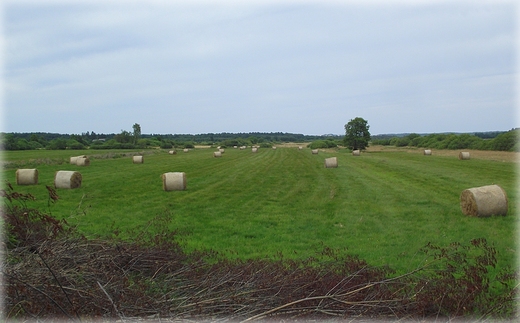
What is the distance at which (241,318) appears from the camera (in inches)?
179

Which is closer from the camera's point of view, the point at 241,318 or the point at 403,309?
the point at 241,318

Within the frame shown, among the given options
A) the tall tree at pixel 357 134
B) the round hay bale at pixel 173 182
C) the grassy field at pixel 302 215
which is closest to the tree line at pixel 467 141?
the tall tree at pixel 357 134

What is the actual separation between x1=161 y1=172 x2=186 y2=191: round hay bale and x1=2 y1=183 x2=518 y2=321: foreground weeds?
11291 millimetres

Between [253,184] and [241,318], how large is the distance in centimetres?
1601

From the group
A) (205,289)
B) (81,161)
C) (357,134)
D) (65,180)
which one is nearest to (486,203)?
(205,289)

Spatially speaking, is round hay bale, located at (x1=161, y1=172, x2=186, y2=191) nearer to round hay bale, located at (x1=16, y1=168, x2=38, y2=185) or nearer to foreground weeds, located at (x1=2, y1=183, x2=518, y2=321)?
round hay bale, located at (x1=16, y1=168, x2=38, y2=185)

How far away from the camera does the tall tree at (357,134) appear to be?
282ft

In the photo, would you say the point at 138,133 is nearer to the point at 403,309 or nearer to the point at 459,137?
the point at 459,137

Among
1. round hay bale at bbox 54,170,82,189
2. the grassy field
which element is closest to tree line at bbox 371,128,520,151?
the grassy field

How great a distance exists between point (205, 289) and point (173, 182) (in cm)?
1334

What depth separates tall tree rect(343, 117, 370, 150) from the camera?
282 feet

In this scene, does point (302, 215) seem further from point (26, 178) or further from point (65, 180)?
point (26, 178)

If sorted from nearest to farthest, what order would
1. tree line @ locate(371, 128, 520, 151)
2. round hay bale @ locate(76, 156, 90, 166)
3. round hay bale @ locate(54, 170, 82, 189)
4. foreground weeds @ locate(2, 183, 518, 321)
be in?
foreground weeds @ locate(2, 183, 518, 321) < round hay bale @ locate(54, 170, 82, 189) < round hay bale @ locate(76, 156, 90, 166) < tree line @ locate(371, 128, 520, 151)

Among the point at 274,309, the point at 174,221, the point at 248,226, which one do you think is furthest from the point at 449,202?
the point at 274,309
